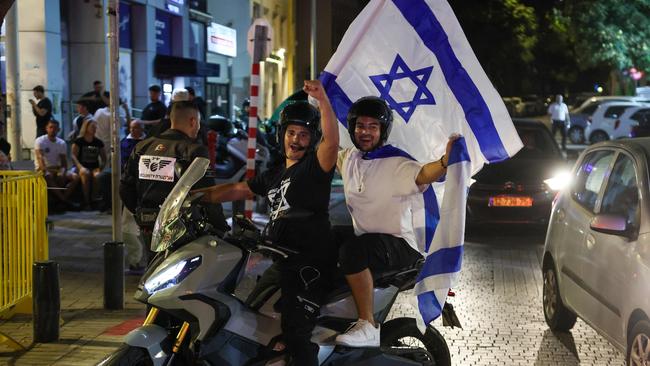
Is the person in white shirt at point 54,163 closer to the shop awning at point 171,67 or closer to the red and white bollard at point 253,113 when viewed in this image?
the red and white bollard at point 253,113

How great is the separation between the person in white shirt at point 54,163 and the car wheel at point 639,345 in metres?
10.7

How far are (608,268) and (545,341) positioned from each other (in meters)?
1.43

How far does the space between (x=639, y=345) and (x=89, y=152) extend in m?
10.9

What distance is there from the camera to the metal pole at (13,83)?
46.2 feet

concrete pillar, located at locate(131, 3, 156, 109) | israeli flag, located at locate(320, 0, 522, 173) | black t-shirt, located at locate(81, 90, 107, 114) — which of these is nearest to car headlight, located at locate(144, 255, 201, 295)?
israeli flag, located at locate(320, 0, 522, 173)

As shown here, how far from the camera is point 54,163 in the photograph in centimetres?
1472

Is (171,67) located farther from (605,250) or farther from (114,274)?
(605,250)

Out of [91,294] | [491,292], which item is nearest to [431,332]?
[491,292]

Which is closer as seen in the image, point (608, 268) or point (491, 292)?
point (608, 268)

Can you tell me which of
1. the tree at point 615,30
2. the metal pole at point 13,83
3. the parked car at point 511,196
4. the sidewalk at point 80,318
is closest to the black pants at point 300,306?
the sidewalk at point 80,318

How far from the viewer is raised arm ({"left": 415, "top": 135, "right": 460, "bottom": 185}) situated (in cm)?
508

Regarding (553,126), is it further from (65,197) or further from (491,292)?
(491,292)

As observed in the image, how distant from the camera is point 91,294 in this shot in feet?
29.4

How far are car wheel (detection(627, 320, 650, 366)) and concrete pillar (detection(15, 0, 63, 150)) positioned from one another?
14294 mm
